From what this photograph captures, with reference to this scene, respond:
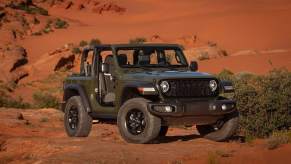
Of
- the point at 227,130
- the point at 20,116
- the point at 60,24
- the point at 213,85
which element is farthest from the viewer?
the point at 60,24

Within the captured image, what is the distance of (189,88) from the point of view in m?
11.1

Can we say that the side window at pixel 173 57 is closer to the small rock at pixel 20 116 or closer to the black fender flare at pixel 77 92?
the black fender flare at pixel 77 92

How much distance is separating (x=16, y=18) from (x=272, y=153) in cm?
4832

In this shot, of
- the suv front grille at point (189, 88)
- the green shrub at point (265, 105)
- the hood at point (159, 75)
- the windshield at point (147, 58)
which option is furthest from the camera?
the green shrub at point (265, 105)

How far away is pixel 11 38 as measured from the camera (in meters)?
49.9

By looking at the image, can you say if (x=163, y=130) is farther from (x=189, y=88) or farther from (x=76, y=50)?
(x=76, y=50)

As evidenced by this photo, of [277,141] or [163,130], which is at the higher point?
[277,141]

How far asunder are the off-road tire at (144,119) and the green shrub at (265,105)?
2.51 meters

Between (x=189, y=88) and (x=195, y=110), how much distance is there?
1.32ft

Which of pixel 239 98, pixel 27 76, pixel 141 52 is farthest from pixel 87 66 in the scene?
pixel 27 76

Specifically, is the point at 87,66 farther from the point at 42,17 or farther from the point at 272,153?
the point at 42,17

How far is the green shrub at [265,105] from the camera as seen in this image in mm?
12539

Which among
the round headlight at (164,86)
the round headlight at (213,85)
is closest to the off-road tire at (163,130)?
the round headlight at (213,85)

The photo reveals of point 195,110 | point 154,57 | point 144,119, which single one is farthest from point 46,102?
point 195,110
